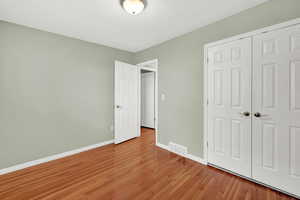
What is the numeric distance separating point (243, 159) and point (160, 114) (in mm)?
1765

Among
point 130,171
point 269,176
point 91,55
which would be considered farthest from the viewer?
point 91,55

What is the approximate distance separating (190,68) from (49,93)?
2.80m

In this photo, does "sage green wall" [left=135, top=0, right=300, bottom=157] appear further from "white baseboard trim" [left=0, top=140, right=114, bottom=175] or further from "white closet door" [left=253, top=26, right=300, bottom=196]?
"white baseboard trim" [left=0, top=140, right=114, bottom=175]

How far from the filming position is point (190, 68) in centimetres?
261

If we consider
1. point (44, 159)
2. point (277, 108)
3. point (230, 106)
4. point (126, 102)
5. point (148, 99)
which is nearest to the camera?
point (277, 108)

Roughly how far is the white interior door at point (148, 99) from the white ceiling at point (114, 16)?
2.56 m

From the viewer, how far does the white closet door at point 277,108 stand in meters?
1.59

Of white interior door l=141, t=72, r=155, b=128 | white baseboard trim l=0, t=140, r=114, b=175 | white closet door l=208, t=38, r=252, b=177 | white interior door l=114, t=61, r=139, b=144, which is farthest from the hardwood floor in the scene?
white interior door l=141, t=72, r=155, b=128

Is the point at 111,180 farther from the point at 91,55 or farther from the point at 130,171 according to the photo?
the point at 91,55

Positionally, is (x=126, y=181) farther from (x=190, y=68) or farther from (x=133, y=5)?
(x=133, y=5)

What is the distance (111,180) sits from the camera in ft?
6.41

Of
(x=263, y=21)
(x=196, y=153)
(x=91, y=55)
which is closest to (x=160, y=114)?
(x=196, y=153)

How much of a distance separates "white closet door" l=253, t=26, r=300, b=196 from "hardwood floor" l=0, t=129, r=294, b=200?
0.92 ft

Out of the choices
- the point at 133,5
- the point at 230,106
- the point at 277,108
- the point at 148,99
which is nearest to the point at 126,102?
the point at 148,99
